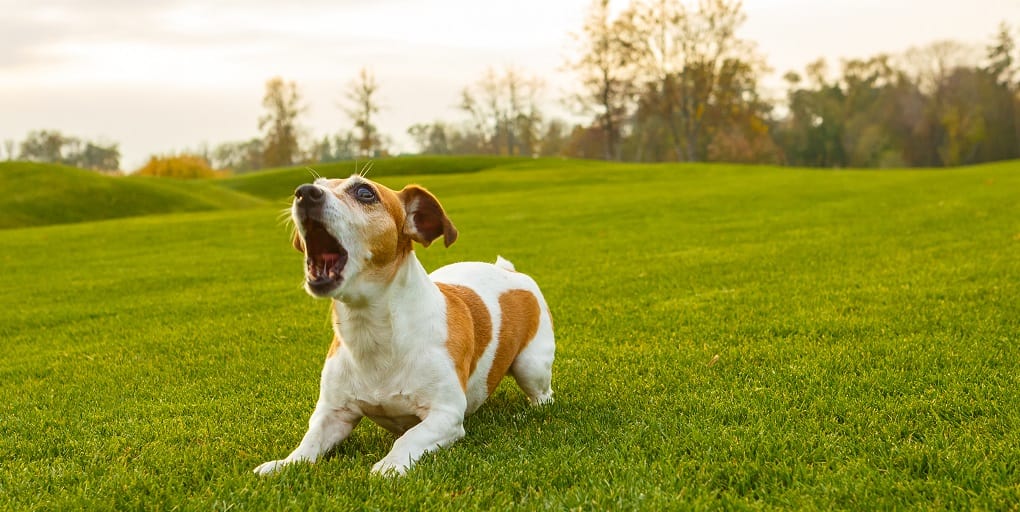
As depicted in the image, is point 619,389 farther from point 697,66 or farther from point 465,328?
point 697,66

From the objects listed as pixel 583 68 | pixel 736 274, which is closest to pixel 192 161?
pixel 583 68

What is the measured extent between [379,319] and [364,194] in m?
0.57

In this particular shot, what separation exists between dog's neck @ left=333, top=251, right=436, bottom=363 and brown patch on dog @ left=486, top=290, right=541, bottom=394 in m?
0.70

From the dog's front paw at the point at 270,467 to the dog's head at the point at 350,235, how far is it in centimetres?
74

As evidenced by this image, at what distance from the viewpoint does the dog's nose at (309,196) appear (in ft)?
10.8

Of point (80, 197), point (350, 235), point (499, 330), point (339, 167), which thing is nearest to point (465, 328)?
point (499, 330)

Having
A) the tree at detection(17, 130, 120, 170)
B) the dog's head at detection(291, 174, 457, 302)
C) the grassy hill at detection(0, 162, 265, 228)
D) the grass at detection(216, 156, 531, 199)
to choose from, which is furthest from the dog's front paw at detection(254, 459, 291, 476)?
the tree at detection(17, 130, 120, 170)

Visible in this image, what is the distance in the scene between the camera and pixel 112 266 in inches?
516

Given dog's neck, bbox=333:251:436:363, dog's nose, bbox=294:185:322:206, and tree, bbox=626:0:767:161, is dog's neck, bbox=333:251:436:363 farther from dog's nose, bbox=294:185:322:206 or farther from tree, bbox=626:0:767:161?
tree, bbox=626:0:767:161

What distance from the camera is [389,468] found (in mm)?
3305

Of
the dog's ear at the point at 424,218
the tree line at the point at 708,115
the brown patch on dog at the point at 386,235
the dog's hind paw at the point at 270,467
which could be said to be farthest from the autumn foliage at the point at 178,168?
the dog's hind paw at the point at 270,467

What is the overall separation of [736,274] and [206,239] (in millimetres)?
12118

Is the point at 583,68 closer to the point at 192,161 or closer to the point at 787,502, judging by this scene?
the point at 192,161

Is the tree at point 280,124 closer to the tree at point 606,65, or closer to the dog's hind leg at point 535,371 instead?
the tree at point 606,65
